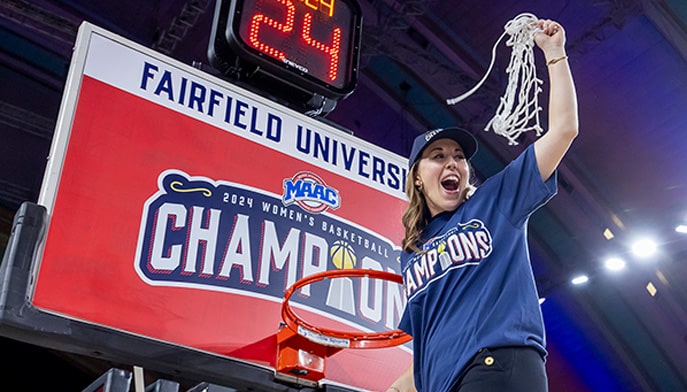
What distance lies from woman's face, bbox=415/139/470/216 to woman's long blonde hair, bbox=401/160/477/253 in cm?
1

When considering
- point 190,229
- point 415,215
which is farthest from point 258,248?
point 415,215

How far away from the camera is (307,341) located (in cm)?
261

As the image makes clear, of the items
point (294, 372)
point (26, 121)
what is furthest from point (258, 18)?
point (26, 121)

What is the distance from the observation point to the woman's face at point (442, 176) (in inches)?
73.1

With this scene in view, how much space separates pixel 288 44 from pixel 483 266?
192cm

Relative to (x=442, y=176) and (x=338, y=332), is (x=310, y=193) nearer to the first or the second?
(x=338, y=332)

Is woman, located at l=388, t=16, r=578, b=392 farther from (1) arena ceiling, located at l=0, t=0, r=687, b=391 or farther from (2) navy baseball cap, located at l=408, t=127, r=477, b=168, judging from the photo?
(1) arena ceiling, located at l=0, t=0, r=687, b=391

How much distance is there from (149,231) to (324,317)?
750mm

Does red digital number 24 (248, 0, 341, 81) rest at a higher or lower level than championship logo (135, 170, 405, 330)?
higher

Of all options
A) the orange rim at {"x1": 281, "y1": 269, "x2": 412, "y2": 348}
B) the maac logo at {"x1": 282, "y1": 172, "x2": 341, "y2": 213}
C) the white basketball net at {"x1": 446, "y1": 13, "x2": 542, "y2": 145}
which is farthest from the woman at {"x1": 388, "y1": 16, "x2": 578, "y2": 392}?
the maac logo at {"x1": 282, "y1": 172, "x2": 341, "y2": 213}

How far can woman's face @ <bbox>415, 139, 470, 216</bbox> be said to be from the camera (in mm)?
1856

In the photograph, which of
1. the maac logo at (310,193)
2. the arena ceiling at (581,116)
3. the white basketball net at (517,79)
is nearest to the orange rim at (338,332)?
the maac logo at (310,193)

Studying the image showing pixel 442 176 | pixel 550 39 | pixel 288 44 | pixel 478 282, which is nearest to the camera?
pixel 478 282

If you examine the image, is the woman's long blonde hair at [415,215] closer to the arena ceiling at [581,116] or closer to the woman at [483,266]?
the woman at [483,266]
